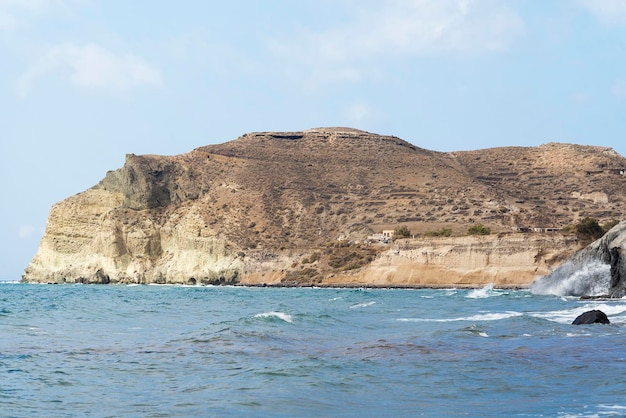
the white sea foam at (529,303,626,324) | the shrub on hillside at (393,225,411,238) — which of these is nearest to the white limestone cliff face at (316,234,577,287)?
the shrub on hillside at (393,225,411,238)

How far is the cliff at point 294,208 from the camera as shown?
100m

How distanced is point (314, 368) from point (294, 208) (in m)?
99.8

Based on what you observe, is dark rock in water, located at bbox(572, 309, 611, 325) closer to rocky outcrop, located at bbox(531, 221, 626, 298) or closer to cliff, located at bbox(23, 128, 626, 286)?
rocky outcrop, located at bbox(531, 221, 626, 298)

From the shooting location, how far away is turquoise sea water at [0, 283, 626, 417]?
13.3m

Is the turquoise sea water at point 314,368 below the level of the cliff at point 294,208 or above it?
below

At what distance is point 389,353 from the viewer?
20047 mm

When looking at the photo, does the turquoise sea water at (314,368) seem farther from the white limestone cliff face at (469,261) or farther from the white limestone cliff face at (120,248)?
the white limestone cliff face at (120,248)

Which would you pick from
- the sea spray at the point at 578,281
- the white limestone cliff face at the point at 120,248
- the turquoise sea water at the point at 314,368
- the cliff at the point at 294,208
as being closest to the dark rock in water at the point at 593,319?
the turquoise sea water at the point at 314,368

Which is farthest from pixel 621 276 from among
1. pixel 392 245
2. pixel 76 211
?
pixel 76 211

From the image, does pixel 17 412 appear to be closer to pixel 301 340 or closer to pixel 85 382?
pixel 85 382

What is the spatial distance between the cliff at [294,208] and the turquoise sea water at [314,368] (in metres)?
60.2

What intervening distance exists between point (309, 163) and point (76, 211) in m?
34.5

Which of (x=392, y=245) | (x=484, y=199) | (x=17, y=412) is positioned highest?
(x=484, y=199)

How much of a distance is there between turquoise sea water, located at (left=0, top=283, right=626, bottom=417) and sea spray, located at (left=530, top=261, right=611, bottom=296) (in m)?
18.5
